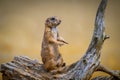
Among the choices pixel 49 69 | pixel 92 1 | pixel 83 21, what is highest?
pixel 92 1

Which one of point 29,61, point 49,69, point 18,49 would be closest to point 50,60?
point 49,69

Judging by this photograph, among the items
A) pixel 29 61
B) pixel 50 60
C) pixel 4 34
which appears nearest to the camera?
pixel 50 60

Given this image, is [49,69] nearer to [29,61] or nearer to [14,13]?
[29,61]

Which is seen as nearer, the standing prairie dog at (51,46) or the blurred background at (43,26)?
the standing prairie dog at (51,46)

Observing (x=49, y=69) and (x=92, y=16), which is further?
(x=92, y=16)

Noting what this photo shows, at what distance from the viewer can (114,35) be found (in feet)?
8.43

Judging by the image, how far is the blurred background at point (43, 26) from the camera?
2.46 m

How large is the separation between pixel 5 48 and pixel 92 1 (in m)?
0.80

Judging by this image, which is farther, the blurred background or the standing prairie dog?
the blurred background

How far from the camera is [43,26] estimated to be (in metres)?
2.50

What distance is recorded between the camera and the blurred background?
2.46 metres

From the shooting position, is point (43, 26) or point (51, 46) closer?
point (51, 46)

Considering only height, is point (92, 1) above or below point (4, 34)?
above

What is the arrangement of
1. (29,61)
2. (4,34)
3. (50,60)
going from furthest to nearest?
(4,34)
(29,61)
(50,60)
